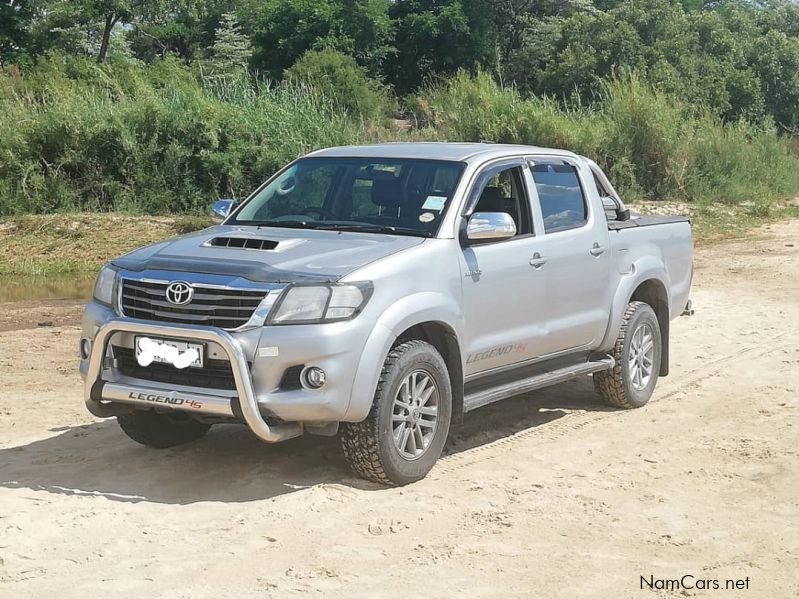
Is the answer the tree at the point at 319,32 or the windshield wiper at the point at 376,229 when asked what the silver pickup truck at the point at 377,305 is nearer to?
the windshield wiper at the point at 376,229

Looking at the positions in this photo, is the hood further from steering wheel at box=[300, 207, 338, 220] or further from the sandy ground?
the sandy ground

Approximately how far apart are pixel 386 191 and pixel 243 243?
3.38ft

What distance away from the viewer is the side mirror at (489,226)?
6801 mm

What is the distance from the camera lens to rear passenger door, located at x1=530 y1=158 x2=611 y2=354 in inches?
299

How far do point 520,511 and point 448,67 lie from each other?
55.1m

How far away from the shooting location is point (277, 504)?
6.07 m

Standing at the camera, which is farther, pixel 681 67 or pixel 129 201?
pixel 681 67

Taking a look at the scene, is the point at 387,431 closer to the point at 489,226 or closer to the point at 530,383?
the point at 489,226

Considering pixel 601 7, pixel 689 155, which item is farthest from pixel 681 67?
pixel 601 7

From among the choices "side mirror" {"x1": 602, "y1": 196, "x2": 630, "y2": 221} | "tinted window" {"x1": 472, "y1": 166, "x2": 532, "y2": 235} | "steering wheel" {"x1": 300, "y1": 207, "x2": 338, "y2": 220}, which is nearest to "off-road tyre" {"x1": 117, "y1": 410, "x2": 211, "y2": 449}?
"steering wheel" {"x1": 300, "y1": 207, "x2": 338, "y2": 220}

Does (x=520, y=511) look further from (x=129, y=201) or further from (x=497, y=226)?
(x=129, y=201)

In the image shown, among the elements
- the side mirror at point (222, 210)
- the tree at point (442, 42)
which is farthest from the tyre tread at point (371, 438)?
the tree at point (442, 42)

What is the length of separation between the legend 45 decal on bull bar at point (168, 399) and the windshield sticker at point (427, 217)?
1737 millimetres

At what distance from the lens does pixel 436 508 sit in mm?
6102
